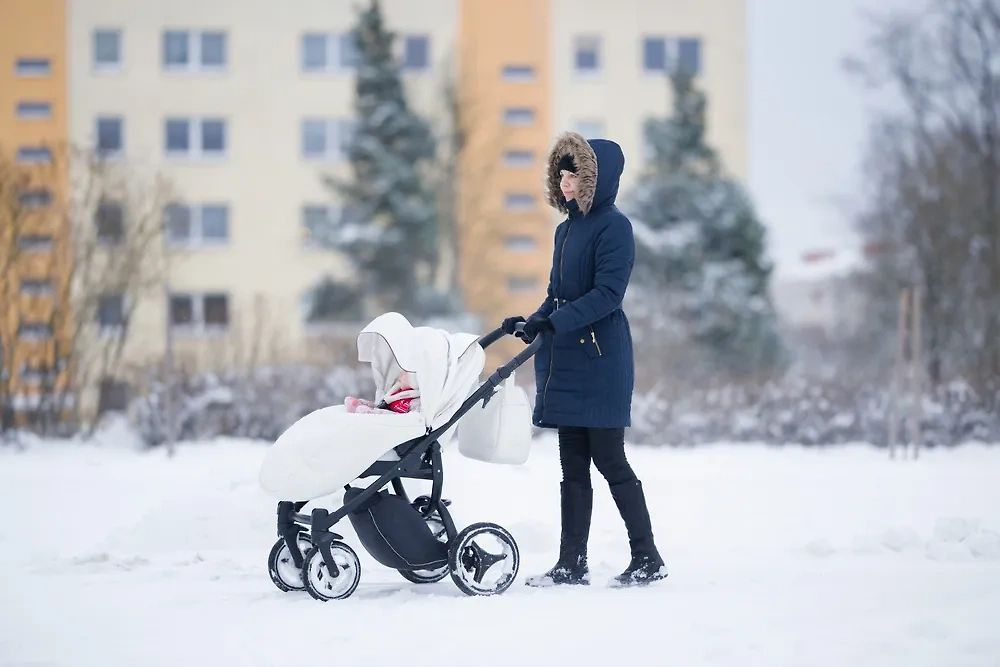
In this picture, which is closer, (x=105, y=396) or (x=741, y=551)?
(x=741, y=551)

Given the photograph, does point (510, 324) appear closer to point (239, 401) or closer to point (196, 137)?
point (239, 401)

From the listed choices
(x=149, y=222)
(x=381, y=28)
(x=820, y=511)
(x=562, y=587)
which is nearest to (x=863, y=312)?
(x=381, y=28)

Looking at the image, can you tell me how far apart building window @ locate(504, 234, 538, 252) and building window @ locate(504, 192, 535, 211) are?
81cm

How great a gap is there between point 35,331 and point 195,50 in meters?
22.0

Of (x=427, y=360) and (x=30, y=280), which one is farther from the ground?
(x=30, y=280)

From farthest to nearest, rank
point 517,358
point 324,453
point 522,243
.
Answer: point 522,243, point 517,358, point 324,453

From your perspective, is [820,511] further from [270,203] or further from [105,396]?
[270,203]

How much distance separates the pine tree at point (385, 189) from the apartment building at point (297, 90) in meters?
3.47

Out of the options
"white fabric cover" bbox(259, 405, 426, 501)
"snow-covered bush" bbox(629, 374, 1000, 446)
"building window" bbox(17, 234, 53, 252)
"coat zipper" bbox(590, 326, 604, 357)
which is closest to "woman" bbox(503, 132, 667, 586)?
"coat zipper" bbox(590, 326, 604, 357)

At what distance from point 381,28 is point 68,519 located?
884 inches

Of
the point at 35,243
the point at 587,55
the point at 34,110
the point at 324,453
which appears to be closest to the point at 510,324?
the point at 324,453

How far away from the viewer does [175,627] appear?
4430 mm

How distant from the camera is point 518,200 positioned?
3394 cm

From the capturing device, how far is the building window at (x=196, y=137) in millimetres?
33156
